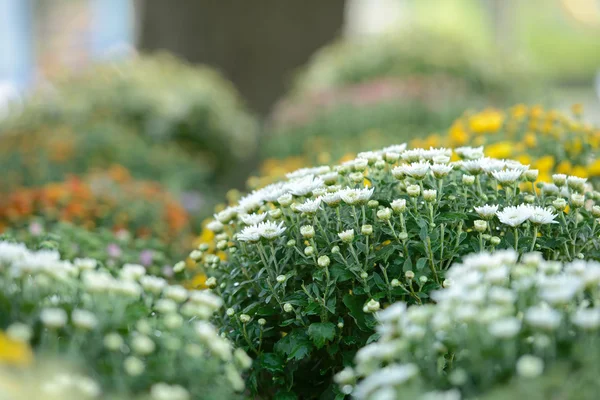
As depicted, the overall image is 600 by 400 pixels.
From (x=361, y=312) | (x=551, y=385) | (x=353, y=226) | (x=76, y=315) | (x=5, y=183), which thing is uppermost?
(x=5, y=183)

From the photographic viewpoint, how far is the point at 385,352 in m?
1.44

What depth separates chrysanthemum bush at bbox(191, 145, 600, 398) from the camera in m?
1.96

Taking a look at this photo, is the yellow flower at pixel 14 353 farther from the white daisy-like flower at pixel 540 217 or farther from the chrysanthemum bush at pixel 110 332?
the white daisy-like flower at pixel 540 217

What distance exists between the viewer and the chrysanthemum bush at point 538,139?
306 centimetres

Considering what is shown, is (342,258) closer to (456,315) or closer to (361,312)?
(361,312)

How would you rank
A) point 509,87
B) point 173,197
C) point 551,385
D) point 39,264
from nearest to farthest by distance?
point 551,385 < point 39,264 < point 173,197 < point 509,87

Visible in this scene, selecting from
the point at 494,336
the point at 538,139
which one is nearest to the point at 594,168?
the point at 538,139

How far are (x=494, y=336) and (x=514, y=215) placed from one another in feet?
1.99

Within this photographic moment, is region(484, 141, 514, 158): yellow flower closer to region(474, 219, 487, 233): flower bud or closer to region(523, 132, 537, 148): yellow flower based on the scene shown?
region(523, 132, 537, 148): yellow flower

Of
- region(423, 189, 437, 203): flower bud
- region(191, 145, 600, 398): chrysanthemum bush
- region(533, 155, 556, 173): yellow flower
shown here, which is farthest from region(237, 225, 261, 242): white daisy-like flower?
region(533, 155, 556, 173): yellow flower

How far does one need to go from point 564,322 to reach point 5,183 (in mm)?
4141

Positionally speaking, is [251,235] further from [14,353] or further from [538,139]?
[538,139]

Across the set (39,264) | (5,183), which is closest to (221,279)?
(39,264)

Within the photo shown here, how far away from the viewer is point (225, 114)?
24.0 feet
